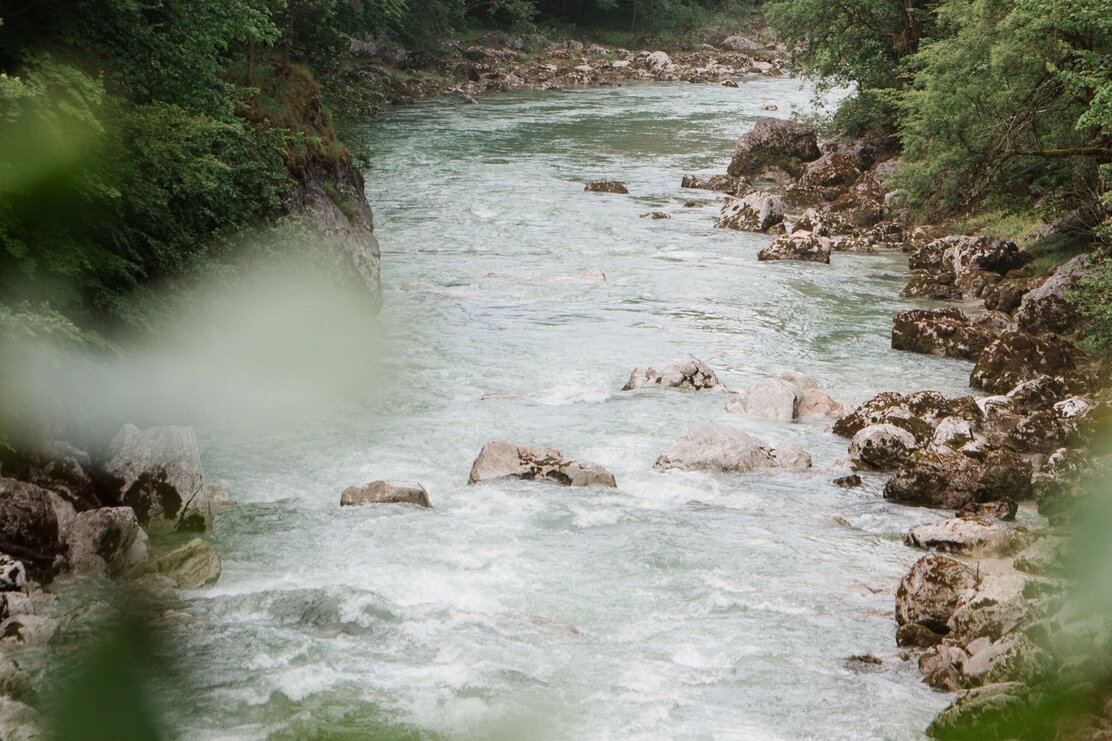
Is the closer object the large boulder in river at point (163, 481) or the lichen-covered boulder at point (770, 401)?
the large boulder in river at point (163, 481)

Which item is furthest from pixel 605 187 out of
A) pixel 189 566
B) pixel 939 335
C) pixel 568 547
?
pixel 189 566

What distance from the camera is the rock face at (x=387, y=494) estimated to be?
13.2 metres

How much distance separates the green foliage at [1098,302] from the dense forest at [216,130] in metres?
0.07

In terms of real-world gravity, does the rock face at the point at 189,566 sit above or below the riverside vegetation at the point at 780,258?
below

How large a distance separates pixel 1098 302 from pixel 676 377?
6484mm

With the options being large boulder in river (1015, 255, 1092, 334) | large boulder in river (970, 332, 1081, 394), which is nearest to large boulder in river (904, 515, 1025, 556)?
large boulder in river (970, 332, 1081, 394)

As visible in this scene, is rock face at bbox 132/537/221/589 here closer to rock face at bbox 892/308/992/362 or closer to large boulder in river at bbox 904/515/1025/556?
large boulder in river at bbox 904/515/1025/556

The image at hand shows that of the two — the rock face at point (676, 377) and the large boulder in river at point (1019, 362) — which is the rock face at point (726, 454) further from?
the large boulder in river at point (1019, 362)

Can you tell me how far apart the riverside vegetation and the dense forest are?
51 millimetres

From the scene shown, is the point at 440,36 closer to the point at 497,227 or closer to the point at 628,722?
the point at 497,227

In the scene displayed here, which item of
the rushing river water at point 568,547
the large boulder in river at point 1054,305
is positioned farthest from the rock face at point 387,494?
the large boulder in river at point 1054,305

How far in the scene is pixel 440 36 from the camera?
65688 millimetres

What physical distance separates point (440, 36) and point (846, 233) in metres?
41.4

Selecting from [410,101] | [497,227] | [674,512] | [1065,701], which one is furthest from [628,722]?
[410,101]
